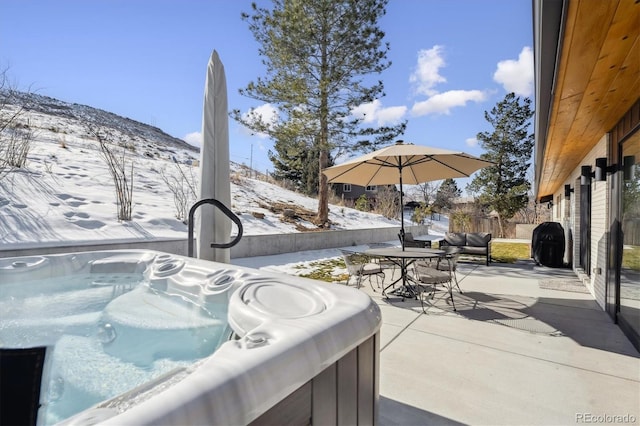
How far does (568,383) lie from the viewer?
232cm

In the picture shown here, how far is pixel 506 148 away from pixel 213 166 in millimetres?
21667

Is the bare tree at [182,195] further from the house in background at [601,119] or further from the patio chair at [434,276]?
the house in background at [601,119]

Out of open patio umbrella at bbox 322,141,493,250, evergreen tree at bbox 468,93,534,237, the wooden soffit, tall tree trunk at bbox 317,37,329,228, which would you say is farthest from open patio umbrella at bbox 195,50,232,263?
evergreen tree at bbox 468,93,534,237

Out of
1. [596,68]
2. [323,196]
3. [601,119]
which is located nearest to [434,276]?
[601,119]

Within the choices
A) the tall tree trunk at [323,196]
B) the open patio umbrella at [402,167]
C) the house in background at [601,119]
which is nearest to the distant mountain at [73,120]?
the tall tree trunk at [323,196]

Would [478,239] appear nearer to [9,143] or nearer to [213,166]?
[213,166]

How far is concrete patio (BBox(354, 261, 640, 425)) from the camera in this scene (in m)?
1.99

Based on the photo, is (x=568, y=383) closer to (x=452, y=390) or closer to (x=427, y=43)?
(x=452, y=390)

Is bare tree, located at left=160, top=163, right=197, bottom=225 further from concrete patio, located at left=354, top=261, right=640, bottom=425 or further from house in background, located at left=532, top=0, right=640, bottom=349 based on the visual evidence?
house in background, located at left=532, top=0, right=640, bottom=349

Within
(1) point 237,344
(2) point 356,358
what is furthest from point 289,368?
(2) point 356,358

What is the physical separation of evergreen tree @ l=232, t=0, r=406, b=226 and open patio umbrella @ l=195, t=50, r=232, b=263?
705 cm

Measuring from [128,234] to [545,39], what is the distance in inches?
267

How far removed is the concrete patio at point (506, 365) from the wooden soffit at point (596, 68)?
2.20 m

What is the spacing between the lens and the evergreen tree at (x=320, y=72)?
10.1 metres
